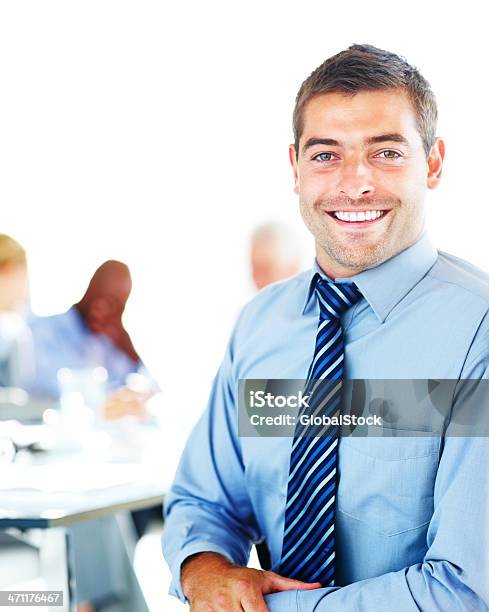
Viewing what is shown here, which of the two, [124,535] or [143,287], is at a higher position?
[143,287]

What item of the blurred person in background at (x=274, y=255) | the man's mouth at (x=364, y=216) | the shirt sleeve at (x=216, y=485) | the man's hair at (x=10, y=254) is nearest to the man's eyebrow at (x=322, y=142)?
the man's mouth at (x=364, y=216)

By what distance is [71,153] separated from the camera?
3340mm

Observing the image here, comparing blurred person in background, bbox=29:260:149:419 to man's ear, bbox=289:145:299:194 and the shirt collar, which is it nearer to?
man's ear, bbox=289:145:299:194

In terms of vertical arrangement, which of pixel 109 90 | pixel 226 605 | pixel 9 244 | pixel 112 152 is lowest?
pixel 226 605

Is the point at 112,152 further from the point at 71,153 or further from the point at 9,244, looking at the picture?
the point at 9,244

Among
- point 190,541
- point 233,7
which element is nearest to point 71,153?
point 233,7

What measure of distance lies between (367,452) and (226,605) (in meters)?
0.29

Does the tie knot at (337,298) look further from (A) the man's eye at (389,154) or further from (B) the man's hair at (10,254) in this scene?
(B) the man's hair at (10,254)

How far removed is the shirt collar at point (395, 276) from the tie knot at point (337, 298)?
2 cm

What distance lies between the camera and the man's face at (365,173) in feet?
3.74

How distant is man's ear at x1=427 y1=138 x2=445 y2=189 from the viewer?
1205 mm

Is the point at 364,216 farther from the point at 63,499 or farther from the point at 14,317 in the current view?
the point at 14,317

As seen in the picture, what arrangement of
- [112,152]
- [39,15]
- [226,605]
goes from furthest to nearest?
[112,152] → [39,15] → [226,605]

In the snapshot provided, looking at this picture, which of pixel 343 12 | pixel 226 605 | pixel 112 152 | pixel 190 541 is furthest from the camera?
pixel 112 152
